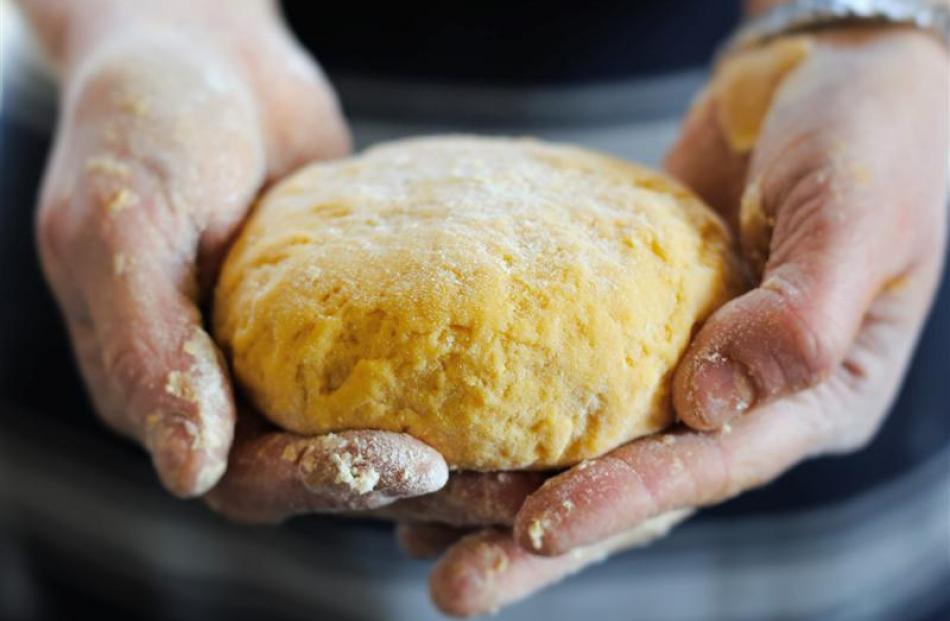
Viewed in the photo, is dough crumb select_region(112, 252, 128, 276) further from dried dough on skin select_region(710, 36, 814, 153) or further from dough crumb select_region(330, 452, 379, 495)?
dried dough on skin select_region(710, 36, 814, 153)

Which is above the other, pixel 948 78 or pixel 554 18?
pixel 948 78

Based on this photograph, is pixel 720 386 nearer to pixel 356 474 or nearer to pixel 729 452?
pixel 729 452

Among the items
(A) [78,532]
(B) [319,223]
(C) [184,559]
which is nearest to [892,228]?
(B) [319,223]

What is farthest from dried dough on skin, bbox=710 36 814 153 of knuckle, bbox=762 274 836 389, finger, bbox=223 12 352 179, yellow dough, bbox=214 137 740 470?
finger, bbox=223 12 352 179

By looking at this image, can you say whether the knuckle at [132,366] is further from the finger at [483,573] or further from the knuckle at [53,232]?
the finger at [483,573]

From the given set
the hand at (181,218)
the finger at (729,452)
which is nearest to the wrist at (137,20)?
the hand at (181,218)

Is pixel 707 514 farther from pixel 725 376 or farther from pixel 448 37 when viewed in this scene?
pixel 448 37
